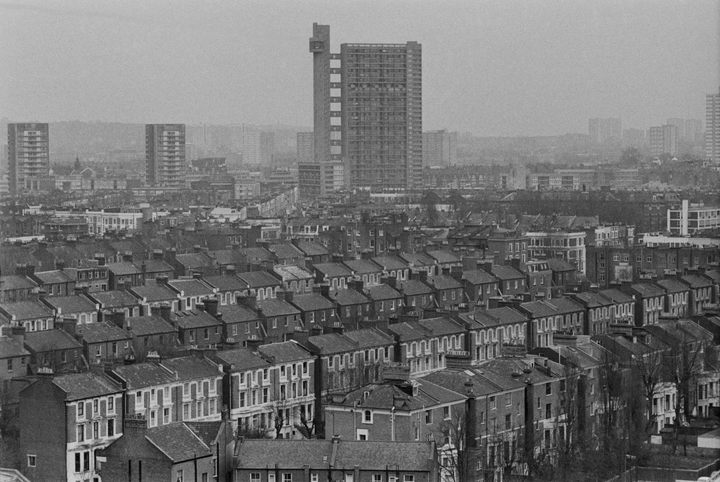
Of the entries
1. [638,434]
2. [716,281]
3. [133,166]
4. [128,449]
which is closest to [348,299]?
[716,281]

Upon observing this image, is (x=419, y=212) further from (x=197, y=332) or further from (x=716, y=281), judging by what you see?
(x=197, y=332)

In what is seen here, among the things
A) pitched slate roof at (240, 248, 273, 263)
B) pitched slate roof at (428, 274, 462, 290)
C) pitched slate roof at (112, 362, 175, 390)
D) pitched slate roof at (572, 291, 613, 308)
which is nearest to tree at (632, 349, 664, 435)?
pitched slate roof at (112, 362, 175, 390)

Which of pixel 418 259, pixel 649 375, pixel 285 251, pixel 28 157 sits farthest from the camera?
pixel 28 157

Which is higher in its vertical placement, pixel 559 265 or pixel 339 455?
pixel 339 455

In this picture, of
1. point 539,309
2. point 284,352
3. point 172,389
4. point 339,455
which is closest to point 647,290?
point 539,309

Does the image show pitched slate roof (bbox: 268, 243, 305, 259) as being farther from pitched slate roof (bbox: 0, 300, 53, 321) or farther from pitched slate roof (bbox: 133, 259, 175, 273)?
pitched slate roof (bbox: 0, 300, 53, 321)

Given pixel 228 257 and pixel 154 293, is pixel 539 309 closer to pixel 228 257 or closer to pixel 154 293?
pixel 154 293

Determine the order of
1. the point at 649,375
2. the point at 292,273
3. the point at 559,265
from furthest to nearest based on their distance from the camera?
→ the point at 559,265
the point at 292,273
the point at 649,375
